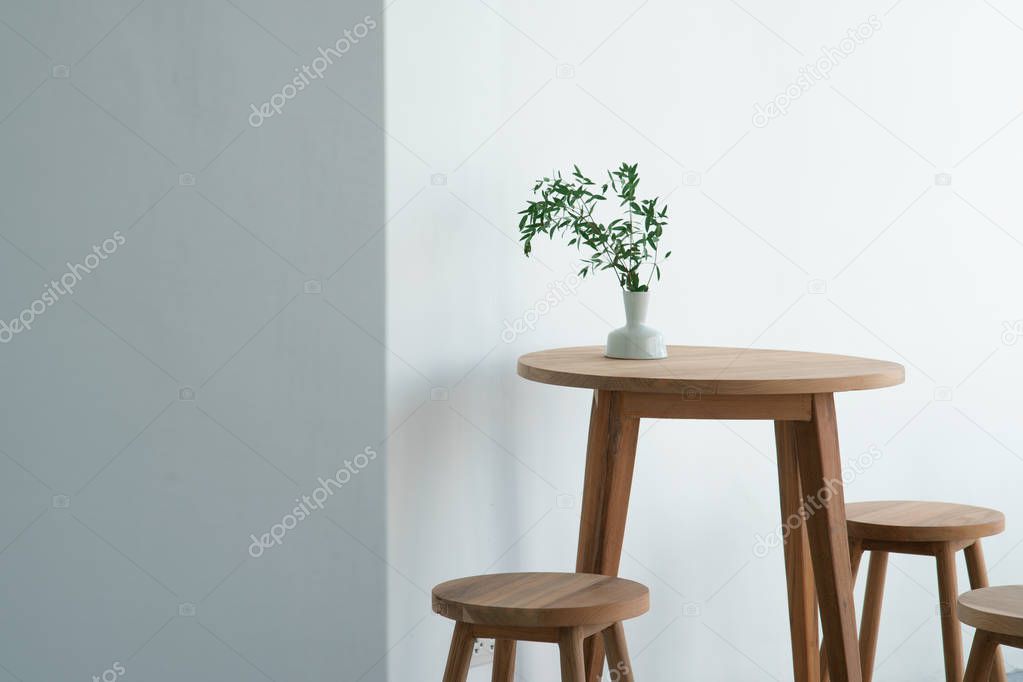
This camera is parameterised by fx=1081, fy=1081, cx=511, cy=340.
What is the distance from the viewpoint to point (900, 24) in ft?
10.8

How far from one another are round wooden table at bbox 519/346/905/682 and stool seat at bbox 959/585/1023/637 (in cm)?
31

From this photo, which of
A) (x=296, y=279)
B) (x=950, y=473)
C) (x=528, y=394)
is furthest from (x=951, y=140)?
(x=296, y=279)

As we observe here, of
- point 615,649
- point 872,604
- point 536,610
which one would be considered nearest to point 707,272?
point 872,604

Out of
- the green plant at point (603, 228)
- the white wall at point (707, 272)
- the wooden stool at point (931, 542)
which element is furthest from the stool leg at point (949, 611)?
the green plant at point (603, 228)

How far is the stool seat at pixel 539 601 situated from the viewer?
1767 mm

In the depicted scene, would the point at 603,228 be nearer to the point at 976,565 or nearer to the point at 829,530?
the point at 829,530

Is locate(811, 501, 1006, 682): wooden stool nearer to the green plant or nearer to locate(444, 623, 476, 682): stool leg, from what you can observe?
the green plant

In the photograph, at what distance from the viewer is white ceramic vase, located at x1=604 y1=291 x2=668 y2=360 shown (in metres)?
2.48

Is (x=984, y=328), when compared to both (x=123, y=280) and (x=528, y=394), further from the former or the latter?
(x=123, y=280)

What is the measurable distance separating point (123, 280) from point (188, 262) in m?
0.14

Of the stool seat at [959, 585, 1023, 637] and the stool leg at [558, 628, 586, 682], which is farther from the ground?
the stool seat at [959, 585, 1023, 637]

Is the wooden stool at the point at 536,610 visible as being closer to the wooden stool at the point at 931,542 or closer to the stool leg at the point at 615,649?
the stool leg at the point at 615,649

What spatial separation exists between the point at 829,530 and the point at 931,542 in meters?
0.42

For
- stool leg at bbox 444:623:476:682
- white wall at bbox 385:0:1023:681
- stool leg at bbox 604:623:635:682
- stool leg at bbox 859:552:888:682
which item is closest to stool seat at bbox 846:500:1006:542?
stool leg at bbox 859:552:888:682
